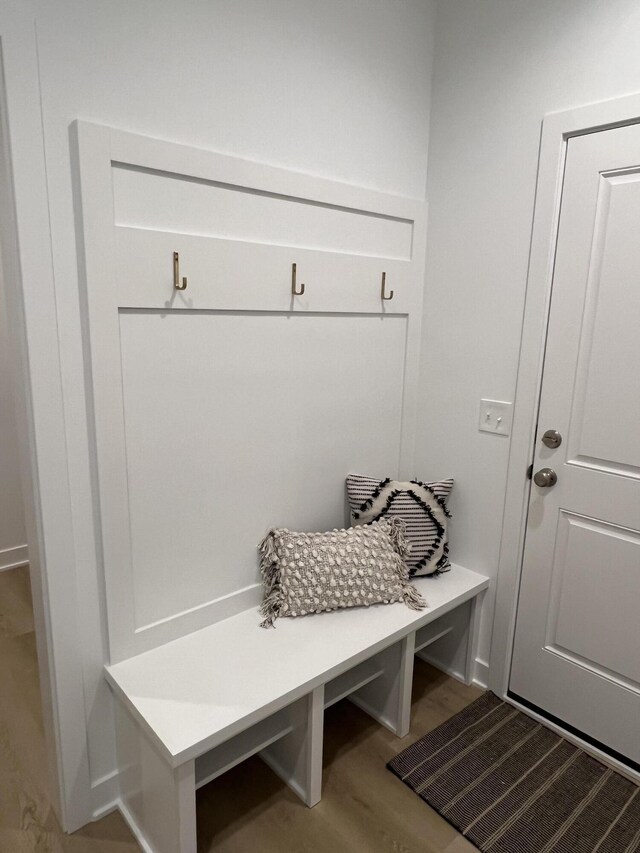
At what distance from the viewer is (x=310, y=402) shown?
1.89 metres

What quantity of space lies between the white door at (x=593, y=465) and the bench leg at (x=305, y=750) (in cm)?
85

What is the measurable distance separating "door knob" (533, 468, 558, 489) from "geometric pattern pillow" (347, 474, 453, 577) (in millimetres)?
363

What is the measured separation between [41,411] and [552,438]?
1.50 meters

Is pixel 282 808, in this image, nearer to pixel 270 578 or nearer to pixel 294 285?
pixel 270 578

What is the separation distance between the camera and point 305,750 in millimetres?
1620

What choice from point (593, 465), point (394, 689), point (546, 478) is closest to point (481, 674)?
point (394, 689)

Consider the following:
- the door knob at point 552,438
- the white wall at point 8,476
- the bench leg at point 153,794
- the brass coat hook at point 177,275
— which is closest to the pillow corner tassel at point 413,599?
the door knob at point 552,438

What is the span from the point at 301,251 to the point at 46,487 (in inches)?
39.0

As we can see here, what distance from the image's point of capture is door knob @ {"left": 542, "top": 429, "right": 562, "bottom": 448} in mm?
1818

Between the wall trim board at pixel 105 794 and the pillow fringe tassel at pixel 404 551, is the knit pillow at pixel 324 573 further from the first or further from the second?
the wall trim board at pixel 105 794

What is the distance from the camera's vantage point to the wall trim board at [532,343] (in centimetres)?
165

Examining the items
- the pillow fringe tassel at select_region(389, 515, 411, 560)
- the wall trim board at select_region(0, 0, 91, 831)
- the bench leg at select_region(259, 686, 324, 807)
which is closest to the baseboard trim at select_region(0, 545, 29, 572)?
the wall trim board at select_region(0, 0, 91, 831)

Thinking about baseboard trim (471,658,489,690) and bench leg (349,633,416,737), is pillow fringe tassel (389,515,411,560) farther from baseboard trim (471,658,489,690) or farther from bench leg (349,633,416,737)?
baseboard trim (471,658,489,690)

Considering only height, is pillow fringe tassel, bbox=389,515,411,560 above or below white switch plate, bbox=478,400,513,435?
below
